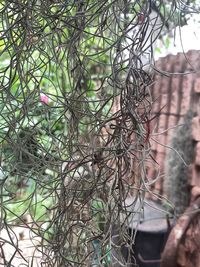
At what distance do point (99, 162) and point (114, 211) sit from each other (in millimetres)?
98

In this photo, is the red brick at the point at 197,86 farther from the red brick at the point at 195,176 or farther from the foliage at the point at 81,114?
the foliage at the point at 81,114

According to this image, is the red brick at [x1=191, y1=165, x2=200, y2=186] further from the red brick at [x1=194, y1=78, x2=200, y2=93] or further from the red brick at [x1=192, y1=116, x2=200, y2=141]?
the red brick at [x1=194, y1=78, x2=200, y2=93]

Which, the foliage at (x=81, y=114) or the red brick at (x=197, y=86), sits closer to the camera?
the foliage at (x=81, y=114)

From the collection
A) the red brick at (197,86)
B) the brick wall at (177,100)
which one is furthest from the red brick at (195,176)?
the red brick at (197,86)

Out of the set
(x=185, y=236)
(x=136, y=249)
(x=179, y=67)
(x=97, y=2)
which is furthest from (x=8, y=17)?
(x=136, y=249)

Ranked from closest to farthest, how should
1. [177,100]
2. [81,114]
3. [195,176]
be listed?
[81,114]
[195,176]
[177,100]

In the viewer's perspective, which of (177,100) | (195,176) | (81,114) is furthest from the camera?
(177,100)

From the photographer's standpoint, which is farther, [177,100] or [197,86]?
[177,100]

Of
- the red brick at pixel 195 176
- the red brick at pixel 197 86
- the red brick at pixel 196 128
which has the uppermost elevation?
the red brick at pixel 197 86

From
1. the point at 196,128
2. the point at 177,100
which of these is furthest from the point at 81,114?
the point at 177,100

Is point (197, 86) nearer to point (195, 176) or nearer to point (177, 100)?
point (177, 100)

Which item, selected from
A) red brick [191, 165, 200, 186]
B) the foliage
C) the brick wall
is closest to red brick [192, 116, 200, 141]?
the brick wall

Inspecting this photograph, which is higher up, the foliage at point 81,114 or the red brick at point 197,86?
the red brick at point 197,86

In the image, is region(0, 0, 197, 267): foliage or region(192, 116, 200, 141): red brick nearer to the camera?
region(0, 0, 197, 267): foliage
